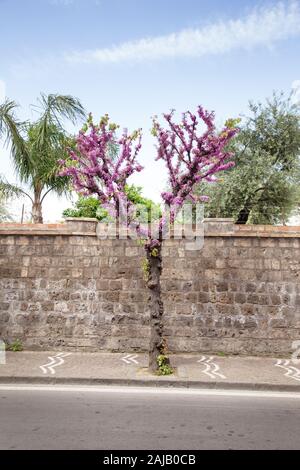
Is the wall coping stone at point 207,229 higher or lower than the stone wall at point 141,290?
higher

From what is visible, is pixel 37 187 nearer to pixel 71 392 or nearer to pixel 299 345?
pixel 71 392

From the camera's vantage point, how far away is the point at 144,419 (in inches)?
178

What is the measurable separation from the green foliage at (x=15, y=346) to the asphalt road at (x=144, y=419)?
97.2 inches

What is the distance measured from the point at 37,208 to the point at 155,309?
299 inches

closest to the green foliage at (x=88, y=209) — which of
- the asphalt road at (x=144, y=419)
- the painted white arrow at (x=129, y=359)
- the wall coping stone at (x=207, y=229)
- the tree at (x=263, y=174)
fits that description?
the tree at (x=263, y=174)

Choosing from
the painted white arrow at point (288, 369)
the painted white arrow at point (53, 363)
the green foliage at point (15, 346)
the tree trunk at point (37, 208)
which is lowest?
the painted white arrow at point (288, 369)

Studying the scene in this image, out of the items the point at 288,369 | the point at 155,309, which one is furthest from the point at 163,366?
the point at 288,369

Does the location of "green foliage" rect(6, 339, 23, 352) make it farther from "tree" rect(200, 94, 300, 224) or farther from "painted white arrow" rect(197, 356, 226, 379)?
"tree" rect(200, 94, 300, 224)

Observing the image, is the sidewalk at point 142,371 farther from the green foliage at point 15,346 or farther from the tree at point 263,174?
the tree at point 263,174

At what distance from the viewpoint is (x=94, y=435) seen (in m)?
3.99

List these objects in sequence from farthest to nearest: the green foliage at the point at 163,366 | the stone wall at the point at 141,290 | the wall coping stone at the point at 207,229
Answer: the wall coping stone at the point at 207,229, the stone wall at the point at 141,290, the green foliage at the point at 163,366

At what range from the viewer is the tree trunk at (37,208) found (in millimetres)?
12656

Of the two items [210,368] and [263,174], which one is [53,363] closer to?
[210,368]

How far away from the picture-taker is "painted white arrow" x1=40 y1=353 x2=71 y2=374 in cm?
660
